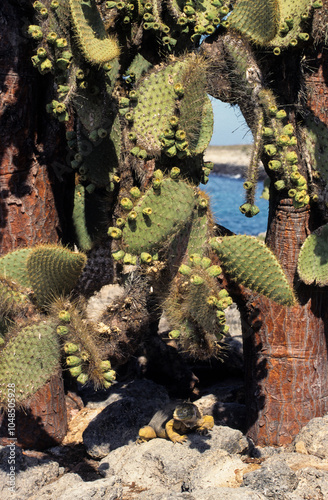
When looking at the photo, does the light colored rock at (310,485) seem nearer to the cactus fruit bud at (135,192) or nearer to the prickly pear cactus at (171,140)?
the prickly pear cactus at (171,140)

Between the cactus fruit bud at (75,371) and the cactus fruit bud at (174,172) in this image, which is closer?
the cactus fruit bud at (75,371)

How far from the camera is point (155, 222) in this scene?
2.25 m

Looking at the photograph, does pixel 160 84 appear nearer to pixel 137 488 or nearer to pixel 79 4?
pixel 79 4

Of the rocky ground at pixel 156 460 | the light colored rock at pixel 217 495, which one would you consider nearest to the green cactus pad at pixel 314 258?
the rocky ground at pixel 156 460

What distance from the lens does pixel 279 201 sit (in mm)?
2861

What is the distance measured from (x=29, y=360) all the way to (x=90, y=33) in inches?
57.0

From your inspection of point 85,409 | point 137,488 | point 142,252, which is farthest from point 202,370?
point 142,252

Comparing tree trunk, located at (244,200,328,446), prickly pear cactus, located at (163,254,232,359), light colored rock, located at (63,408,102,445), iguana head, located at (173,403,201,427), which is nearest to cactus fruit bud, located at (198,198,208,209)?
prickly pear cactus, located at (163,254,232,359)

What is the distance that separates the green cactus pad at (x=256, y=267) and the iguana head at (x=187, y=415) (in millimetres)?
889

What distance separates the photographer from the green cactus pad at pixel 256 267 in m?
2.30

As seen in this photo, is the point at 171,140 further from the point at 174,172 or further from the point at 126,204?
the point at 126,204

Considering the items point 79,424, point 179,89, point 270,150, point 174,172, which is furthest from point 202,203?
point 79,424

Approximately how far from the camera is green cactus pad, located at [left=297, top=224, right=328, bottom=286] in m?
2.68

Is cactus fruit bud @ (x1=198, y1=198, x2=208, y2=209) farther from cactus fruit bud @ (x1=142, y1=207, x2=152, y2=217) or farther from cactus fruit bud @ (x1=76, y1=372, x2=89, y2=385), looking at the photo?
cactus fruit bud @ (x1=76, y1=372, x2=89, y2=385)
